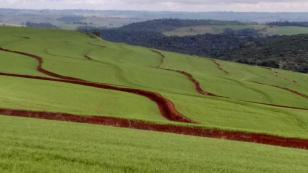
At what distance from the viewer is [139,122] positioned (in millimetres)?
33281

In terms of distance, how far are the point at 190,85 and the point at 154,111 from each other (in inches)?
1173

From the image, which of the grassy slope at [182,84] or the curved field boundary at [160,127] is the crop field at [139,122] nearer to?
the curved field boundary at [160,127]

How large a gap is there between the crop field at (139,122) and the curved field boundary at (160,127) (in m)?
0.07

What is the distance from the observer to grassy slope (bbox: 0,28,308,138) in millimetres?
41031

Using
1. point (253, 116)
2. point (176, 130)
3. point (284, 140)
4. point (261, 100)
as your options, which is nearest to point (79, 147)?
point (176, 130)

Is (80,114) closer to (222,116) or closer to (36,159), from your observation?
(222,116)

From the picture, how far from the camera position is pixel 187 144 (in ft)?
76.9

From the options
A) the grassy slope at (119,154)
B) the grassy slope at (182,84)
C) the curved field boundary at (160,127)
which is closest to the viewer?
the grassy slope at (119,154)

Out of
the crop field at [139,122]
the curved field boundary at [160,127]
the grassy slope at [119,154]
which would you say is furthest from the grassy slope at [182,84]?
the grassy slope at [119,154]

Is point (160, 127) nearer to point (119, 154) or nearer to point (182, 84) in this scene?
point (119, 154)

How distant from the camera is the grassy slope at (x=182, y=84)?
41.0m

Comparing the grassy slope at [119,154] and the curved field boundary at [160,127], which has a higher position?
the grassy slope at [119,154]

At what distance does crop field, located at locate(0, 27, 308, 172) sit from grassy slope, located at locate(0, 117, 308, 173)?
0.13 feet

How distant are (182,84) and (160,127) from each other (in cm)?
3855
